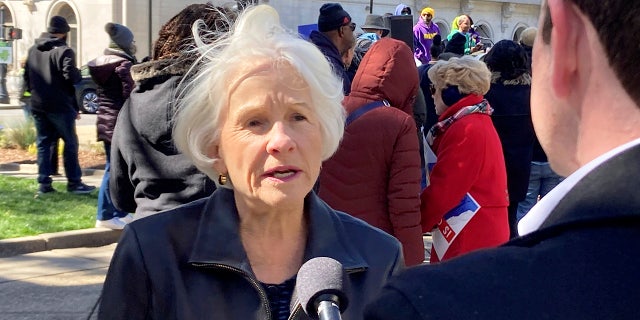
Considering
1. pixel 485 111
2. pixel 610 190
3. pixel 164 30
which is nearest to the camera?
pixel 610 190

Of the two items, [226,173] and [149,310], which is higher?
[226,173]

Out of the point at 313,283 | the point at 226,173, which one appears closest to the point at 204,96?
the point at 226,173

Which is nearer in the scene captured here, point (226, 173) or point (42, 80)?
point (226, 173)

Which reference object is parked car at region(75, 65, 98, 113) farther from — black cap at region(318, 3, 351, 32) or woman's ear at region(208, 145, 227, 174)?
woman's ear at region(208, 145, 227, 174)

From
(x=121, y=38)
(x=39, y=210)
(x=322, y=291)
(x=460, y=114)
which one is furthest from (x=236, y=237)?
(x=39, y=210)

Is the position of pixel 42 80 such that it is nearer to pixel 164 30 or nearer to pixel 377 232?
pixel 164 30

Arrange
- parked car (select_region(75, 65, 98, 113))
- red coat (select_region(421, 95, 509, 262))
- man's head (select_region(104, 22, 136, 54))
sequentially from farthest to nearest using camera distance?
1. parked car (select_region(75, 65, 98, 113))
2. man's head (select_region(104, 22, 136, 54))
3. red coat (select_region(421, 95, 509, 262))

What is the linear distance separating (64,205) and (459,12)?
3293 cm

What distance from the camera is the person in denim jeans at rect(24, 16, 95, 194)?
983 centimetres

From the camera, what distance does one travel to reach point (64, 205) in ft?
31.0

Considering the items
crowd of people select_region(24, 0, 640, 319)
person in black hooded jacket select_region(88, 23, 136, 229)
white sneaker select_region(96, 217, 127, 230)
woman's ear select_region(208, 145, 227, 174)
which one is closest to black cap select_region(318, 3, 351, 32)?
crowd of people select_region(24, 0, 640, 319)

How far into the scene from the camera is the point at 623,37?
1.07 metres

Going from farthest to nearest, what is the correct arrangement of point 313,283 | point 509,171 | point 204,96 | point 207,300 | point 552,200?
point 509,171 → point 204,96 → point 207,300 → point 313,283 → point 552,200

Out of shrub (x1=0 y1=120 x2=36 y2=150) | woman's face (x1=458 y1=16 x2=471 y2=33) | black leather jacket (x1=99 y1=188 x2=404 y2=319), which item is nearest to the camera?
black leather jacket (x1=99 y1=188 x2=404 y2=319)
